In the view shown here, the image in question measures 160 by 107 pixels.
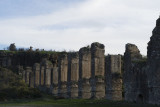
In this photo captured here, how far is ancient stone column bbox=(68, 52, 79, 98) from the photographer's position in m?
36.9

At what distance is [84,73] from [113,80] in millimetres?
7410

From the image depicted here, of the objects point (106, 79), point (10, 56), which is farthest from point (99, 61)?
point (10, 56)

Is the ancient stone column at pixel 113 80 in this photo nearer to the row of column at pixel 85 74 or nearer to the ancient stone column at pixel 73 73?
the row of column at pixel 85 74

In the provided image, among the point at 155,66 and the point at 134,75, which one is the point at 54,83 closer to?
the point at 134,75

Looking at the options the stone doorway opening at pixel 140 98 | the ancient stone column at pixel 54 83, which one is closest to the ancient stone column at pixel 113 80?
the stone doorway opening at pixel 140 98

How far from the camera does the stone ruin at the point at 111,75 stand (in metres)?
18.9

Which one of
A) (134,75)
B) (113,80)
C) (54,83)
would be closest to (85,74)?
(113,80)

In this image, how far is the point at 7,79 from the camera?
176 ft

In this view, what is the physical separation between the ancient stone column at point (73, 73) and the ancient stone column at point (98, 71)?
604 centimetres

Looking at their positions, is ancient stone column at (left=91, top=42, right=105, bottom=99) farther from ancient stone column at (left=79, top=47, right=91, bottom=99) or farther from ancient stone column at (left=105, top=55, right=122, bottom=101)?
ancient stone column at (left=105, top=55, right=122, bottom=101)

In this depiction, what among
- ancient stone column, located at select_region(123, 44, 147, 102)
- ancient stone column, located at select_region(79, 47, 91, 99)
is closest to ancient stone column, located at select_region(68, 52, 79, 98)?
ancient stone column, located at select_region(79, 47, 91, 99)

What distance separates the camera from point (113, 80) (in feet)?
90.4

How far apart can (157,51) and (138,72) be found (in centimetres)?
540

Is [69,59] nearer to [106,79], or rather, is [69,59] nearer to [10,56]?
[106,79]
